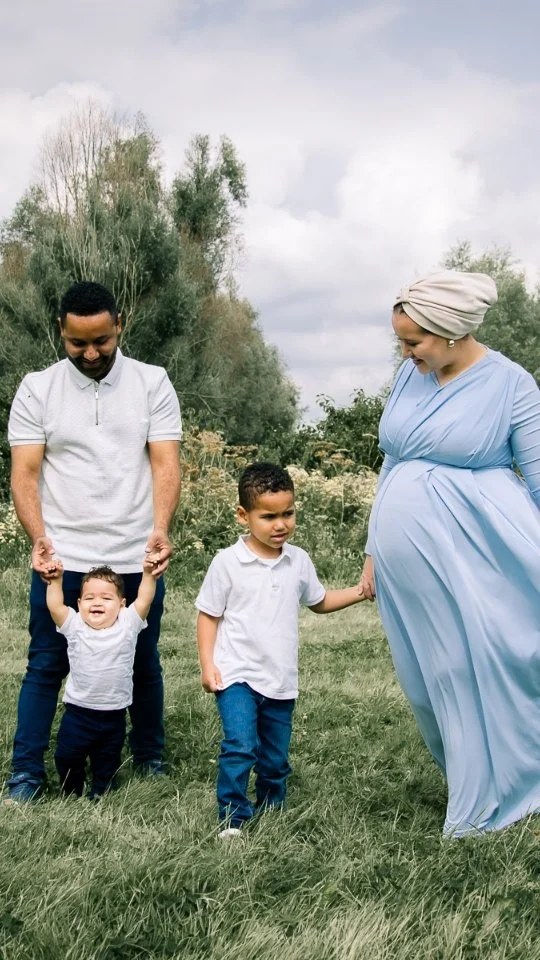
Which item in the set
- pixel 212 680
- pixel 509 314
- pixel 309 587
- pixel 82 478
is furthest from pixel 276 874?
pixel 509 314

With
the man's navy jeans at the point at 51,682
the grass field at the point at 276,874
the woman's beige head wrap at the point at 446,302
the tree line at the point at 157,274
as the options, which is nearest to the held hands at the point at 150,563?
the man's navy jeans at the point at 51,682

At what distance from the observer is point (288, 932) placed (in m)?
3.27

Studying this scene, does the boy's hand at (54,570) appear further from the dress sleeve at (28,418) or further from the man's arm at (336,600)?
the man's arm at (336,600)

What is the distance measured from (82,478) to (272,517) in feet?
3.24

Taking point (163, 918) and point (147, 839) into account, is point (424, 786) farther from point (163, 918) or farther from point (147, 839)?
point (163, 918)

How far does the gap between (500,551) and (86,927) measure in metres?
2.09

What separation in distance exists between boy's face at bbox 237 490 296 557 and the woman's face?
742 millimetres

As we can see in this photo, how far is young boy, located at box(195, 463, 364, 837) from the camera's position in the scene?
4.15m

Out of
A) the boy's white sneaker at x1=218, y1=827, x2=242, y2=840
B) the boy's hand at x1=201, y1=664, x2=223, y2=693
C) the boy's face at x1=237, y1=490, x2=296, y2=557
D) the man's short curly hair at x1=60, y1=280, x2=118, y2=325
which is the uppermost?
the man's short curly hair at x1=60, y1=280, x2=118, y2=325

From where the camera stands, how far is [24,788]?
183 inches

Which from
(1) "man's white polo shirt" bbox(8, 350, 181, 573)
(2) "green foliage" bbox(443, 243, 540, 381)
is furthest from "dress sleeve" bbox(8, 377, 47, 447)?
(2) "green foliage" bbox(443, 243, 540, 381)

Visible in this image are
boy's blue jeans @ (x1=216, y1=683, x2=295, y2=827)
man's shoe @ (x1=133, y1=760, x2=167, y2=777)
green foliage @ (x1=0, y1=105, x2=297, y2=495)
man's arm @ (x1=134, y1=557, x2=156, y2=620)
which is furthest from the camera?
green foliage @ (x1=0, y1=105, x2=297, y2=495)

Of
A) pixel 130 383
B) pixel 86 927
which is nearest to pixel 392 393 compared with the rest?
pixel 130 383

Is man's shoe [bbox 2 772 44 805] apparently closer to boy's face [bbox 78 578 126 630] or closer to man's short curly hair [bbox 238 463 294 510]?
boy's face [bbox 78 578 126 630]
